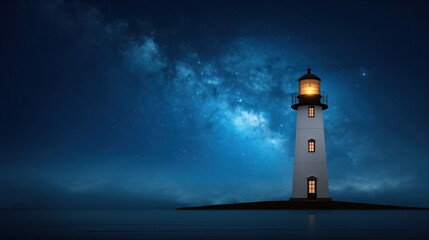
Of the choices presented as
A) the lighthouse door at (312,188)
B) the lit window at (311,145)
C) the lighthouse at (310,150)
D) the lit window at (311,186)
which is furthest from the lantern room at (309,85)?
the lit window at (311,186)

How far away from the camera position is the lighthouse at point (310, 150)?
4997cm

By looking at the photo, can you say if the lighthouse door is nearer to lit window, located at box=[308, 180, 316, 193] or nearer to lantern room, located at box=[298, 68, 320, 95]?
lit window, located at box=[308, 180, 316, 193]

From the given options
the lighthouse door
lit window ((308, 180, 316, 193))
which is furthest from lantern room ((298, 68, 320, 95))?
lit window ((308, 180, 316, 193))

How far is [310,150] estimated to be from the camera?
165ft

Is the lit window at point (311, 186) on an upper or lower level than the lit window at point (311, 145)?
lower

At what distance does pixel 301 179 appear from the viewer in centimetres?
5009

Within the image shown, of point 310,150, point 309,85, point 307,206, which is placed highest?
point 309,85

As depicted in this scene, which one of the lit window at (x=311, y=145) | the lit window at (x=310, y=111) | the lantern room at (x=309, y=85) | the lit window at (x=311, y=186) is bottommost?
the lit window at (x=311, y=186)

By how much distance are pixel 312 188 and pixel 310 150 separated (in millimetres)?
3515

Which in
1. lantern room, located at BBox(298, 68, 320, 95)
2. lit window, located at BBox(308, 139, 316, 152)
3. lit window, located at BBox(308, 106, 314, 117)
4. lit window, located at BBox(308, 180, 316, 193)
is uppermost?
lantern room, located at BBox(298, 68, 320, 95)

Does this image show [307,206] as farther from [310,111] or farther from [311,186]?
[310,111]

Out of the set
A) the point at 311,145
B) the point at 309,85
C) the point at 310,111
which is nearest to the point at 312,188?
the point at 311,145

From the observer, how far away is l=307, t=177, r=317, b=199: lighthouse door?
49906mm

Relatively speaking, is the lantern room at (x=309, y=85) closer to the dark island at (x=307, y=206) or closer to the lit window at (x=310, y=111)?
the lit window at (x=310, y=111)
